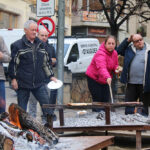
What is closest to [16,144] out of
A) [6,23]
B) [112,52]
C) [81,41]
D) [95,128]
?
[95,128]

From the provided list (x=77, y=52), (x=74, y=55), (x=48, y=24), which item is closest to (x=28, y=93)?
(x=48, y=24)

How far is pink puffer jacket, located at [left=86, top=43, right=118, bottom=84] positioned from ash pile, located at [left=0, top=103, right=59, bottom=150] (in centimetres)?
263

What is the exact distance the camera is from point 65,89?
450 inches

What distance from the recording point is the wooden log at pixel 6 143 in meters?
3.98

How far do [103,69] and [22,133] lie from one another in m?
3.08

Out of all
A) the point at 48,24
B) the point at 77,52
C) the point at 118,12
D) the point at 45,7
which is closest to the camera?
the point at 45,7

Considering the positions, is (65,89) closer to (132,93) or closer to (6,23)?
(132,93)

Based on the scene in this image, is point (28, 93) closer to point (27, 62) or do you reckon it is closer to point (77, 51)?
point (27, 62)

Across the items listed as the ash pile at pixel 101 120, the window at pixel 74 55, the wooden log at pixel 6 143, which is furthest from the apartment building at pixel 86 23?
the wooden log at pixel 6 143

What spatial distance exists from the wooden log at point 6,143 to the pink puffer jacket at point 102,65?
3323 mm

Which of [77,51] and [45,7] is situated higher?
[45,7]

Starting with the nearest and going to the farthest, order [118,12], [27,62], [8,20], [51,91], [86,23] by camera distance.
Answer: [27,62] → [51,91] → [118,12] → [8,20] → [86,23]

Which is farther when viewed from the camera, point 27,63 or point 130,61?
point 130,61

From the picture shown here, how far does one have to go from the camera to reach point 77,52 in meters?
17.5
